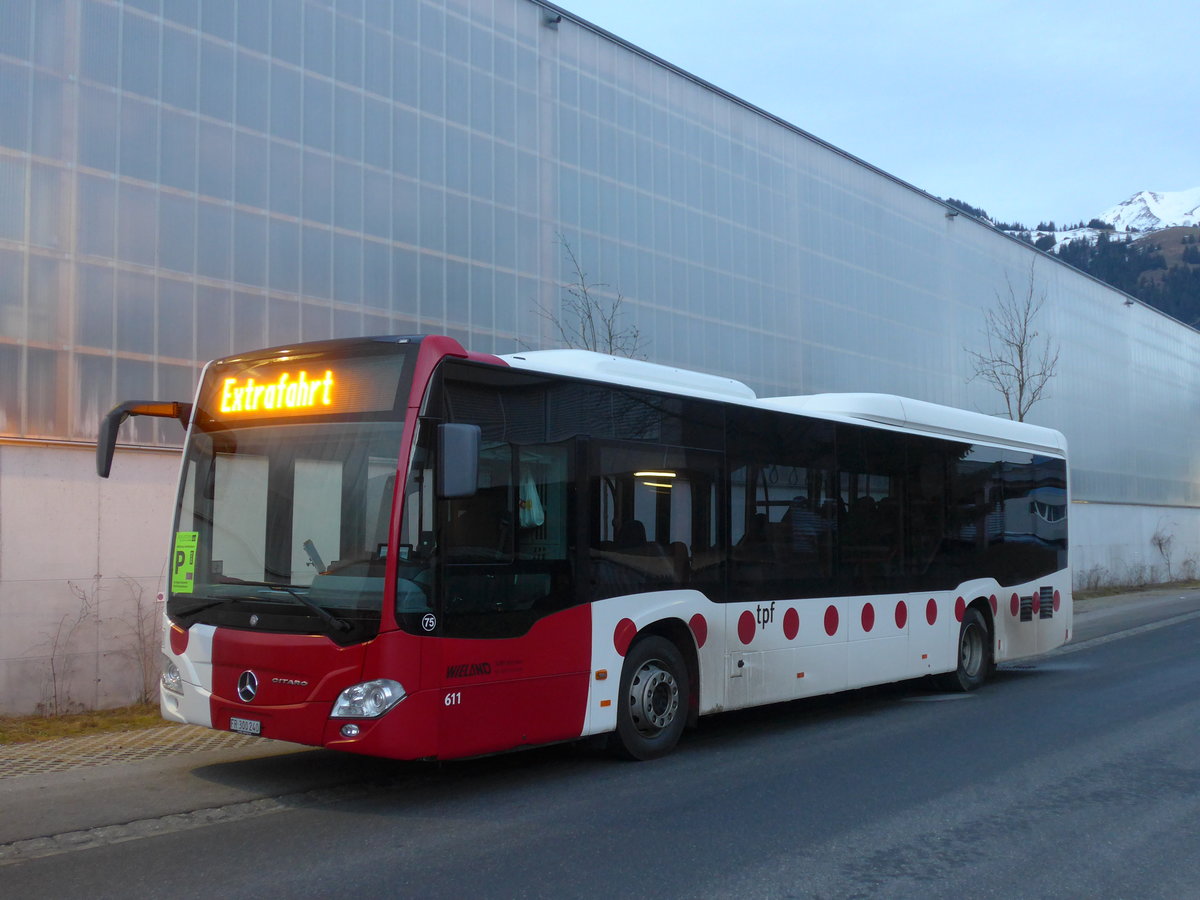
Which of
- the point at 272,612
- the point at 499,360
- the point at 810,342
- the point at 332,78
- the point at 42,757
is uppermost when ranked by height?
the point at 332,78

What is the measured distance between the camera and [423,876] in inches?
227

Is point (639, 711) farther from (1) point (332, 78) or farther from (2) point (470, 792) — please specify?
(1) point (332, 78)

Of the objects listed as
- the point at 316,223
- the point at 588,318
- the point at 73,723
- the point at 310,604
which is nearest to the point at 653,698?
the point at 310,604

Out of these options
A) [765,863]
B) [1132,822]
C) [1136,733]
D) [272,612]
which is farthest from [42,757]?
[1136,733]

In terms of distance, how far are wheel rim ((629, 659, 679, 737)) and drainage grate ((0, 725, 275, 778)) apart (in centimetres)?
301

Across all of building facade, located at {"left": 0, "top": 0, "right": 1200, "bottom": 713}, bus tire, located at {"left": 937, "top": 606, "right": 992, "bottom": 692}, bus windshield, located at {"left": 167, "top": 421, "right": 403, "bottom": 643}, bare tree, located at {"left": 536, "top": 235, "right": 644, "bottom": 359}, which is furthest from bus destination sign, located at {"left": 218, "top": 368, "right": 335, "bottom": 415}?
bare tree, located at {"left": 536, "top": 235, "right": 644, "bottom": 359}

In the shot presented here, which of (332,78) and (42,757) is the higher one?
(332,78)

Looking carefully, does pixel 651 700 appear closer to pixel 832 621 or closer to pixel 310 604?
pixel 832 621

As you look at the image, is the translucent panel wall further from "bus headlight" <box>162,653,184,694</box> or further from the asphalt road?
the asphalt road

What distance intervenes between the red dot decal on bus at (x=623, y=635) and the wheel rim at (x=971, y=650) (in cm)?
578

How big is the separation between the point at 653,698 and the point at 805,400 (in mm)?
3896

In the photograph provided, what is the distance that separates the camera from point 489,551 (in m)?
7.51

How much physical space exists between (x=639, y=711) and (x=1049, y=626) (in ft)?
26.0

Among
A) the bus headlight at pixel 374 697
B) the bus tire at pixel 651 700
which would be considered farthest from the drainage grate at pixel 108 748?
the bus tire at pixel 651 700
